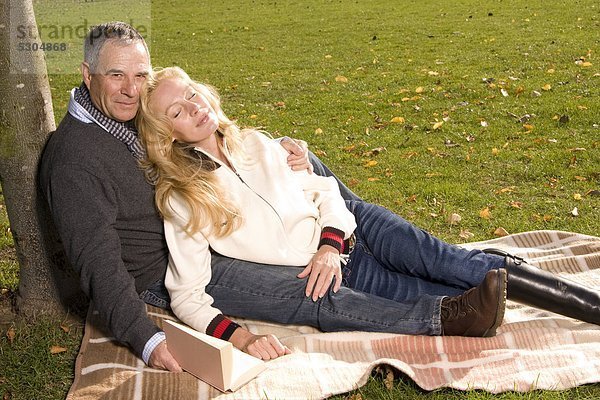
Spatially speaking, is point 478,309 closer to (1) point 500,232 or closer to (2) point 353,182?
(1) point 500,232

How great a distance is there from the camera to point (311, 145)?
24.9 ft

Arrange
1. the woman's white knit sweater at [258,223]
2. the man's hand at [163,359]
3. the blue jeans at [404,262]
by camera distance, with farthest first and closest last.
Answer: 1. the blue jeans at [404,262]
2. the woman's white knit sweater at [258,223]
3. the man's hand at [163,359]

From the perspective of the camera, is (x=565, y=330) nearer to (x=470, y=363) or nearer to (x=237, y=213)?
(x=470, y=363)

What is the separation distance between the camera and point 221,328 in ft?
11.1

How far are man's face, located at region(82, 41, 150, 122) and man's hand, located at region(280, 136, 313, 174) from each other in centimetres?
81

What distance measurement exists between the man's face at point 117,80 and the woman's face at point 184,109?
0.10 meters

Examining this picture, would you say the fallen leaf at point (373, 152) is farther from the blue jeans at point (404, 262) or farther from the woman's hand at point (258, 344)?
the woman's hand at point (258, 344)

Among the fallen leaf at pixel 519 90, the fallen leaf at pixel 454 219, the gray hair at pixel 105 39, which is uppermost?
the gray hair at pixel 105 39

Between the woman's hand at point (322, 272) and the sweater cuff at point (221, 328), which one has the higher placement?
the woman's hand at point (322, 272)

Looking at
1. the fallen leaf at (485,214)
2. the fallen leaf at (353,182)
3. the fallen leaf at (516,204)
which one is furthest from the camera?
the fallen leaf at (353,182)

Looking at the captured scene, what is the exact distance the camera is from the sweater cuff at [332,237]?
3.68 meters

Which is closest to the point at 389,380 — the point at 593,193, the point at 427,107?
the point at 593,193

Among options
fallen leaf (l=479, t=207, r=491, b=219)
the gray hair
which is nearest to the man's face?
the gray hair

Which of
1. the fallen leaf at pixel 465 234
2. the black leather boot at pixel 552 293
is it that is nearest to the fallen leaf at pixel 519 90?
the fallen leaf at pixel 465 234
